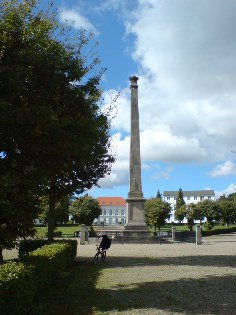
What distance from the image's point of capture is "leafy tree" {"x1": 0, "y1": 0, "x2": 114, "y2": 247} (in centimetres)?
869

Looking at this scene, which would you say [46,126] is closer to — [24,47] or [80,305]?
[24,47]

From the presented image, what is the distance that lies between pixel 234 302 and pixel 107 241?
10.9 metres

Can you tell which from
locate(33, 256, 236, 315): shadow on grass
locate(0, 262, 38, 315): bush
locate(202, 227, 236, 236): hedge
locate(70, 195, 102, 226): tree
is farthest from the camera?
locate(70, 195, 102, 226): tree

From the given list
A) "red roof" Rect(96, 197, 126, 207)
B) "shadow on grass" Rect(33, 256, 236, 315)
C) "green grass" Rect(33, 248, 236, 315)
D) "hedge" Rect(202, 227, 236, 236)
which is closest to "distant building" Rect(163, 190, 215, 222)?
"red roof" Rect(96, 197, 126, 207)

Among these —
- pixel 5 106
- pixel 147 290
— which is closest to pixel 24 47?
pixel 5 106

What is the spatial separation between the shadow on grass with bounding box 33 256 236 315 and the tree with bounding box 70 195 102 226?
43.1 meters

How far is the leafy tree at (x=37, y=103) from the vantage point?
28.5ft

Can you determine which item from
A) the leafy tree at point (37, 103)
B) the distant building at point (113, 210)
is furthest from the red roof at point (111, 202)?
the leafy tree at point (37, 103)

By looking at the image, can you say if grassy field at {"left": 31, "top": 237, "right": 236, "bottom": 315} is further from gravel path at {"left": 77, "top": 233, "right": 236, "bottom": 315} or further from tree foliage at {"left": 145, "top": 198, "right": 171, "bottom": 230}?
tree foliage at {"left": 145, "top": 198, "right": 171, "bottom": 230}

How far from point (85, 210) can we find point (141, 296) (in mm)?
46921

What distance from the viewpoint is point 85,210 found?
56.4 m

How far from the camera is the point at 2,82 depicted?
8469mm

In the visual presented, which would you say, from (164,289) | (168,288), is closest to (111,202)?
(168,288)

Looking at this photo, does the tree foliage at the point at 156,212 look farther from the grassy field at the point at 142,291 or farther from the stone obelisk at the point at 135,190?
the grassy field at the point at 142,291
